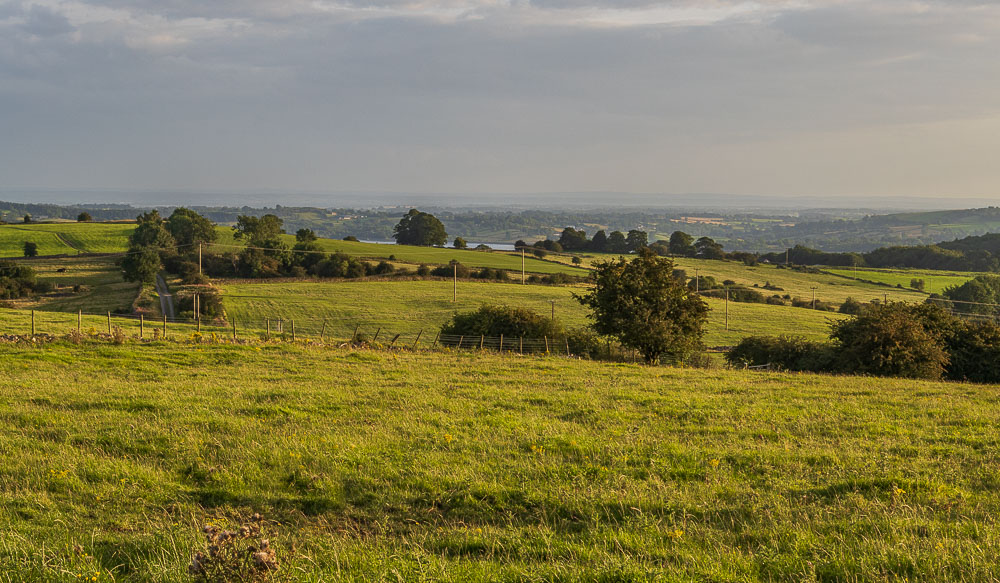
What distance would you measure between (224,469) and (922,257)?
616ft

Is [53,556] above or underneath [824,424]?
above

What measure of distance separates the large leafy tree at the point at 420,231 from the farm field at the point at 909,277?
87699 mm

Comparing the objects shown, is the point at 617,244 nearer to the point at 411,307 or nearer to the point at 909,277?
the point at 909,277

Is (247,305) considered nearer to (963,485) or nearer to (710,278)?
(963,485)

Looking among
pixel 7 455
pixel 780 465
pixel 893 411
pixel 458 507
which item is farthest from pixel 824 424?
pixel 7 455

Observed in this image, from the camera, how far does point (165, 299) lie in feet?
218

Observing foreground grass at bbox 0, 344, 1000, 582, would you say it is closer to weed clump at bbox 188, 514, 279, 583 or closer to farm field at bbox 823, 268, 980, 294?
weed clump at bbox 188, 514, 279, 583

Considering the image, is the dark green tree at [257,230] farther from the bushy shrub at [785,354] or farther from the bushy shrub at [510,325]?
the bushy shrub at [785,354]

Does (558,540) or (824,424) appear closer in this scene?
(558,540)

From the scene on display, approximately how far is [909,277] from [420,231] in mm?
104709

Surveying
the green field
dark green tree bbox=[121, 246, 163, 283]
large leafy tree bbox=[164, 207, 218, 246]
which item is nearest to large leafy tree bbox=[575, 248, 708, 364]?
dark green tree bbox=[121, 246, 163, 283]

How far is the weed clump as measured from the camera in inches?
185

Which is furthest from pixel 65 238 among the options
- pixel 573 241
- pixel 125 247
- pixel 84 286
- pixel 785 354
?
pixel 785 354

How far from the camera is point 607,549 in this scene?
6402 mm
